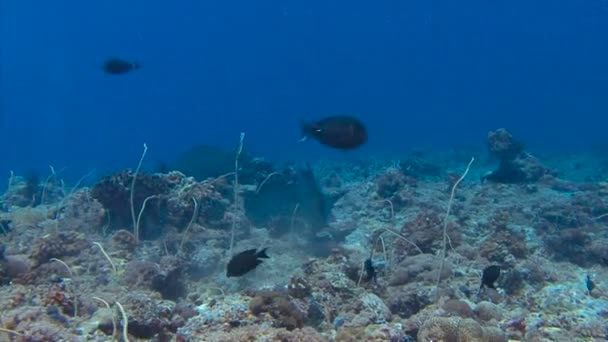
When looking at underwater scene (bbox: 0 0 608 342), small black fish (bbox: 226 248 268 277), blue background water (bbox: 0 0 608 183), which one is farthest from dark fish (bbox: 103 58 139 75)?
blue background water (bbox: 0 0 608 183)

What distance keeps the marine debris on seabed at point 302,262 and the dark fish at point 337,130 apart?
1548mm

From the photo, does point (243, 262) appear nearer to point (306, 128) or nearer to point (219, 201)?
point (306, 128)

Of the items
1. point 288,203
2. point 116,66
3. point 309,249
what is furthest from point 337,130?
point 116,66

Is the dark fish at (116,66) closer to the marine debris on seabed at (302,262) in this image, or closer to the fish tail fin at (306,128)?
the marine debris on seabed at (302,262)

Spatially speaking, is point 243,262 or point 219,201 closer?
point 243,262

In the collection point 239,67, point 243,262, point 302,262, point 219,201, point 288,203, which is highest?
point 239,67

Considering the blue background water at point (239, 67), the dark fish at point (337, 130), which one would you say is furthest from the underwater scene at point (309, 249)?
the blue background water at point (239, 67)

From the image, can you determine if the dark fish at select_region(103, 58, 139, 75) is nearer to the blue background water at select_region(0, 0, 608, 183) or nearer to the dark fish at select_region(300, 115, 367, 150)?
the dark fish at select_region(300, 115, 367, 150)

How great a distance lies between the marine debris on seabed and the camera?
5613mm

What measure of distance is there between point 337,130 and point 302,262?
3813 mm

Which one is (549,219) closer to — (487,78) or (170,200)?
(170,200)

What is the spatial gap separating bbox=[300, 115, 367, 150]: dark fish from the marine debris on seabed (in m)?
1.55

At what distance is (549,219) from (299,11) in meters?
169

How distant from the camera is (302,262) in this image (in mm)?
9797
